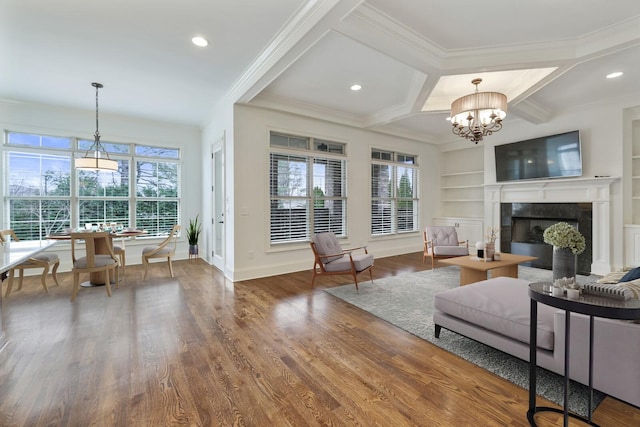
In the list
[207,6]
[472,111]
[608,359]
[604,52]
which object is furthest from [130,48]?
[604,52]

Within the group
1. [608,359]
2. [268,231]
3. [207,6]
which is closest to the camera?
[608,359]

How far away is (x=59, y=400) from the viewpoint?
5.92ft

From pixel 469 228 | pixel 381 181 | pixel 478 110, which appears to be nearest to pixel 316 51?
pixel 478 110

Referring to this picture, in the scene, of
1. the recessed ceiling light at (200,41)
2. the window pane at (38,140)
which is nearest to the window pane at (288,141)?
the recessed ceiling light at (200,41)

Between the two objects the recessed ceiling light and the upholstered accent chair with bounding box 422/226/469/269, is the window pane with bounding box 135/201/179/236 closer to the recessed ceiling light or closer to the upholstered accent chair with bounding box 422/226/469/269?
the recessed ceiling light

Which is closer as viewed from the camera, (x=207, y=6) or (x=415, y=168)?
(x=207, y=6)

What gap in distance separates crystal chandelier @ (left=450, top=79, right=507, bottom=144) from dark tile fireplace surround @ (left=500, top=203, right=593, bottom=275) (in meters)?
2.70

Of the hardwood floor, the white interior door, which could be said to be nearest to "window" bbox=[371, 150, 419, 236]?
the white interior door

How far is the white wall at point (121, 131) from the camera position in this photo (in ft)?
16.2

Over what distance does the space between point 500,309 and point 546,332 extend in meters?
0.31

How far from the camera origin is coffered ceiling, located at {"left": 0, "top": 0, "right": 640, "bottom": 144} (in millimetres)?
2629

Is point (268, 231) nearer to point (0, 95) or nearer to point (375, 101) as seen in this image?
point (375, 101)

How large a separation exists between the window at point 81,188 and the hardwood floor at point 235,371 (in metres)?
2.32

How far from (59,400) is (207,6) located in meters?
3.24
